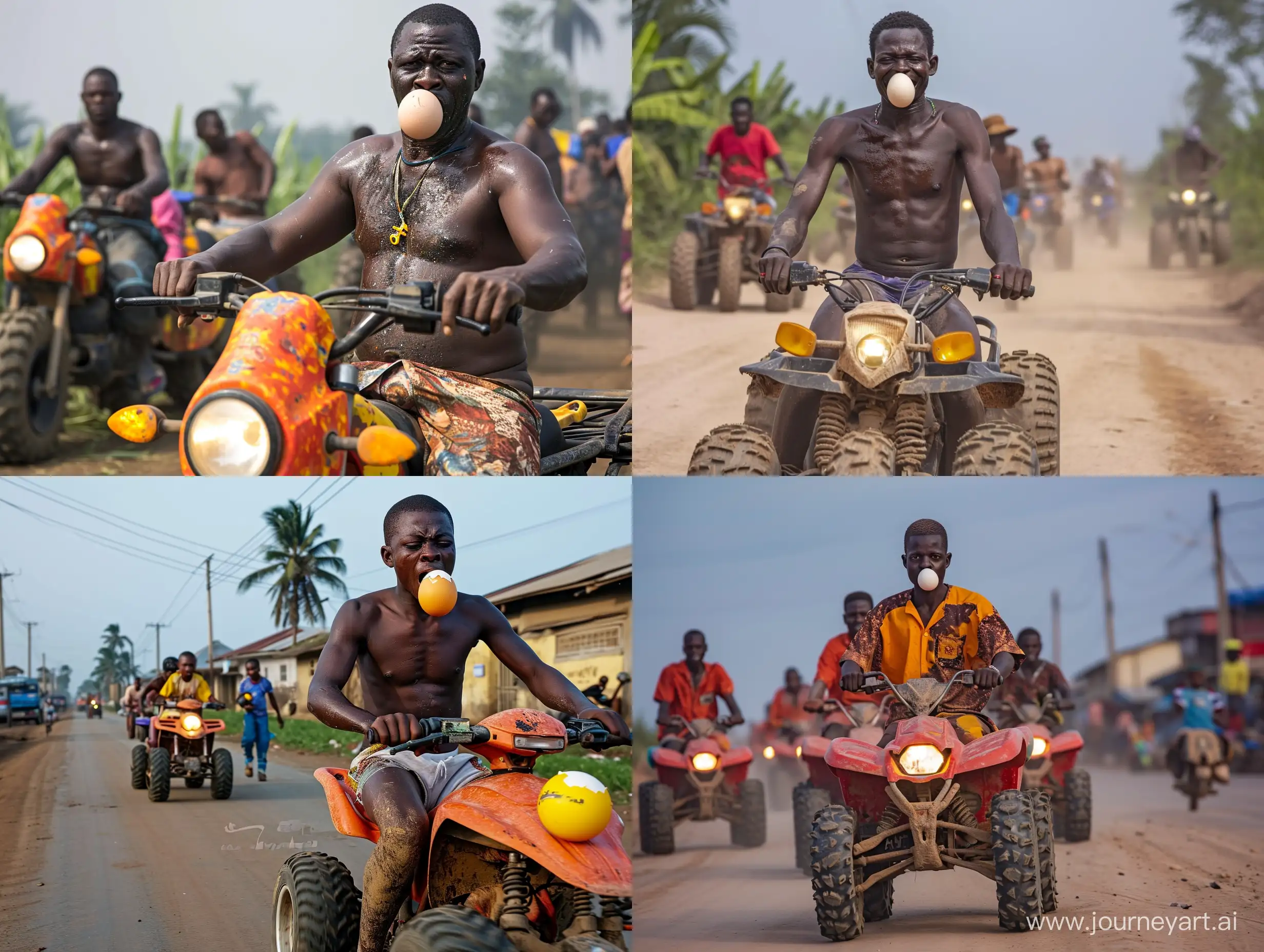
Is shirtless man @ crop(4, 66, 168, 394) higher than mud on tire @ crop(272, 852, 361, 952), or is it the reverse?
shirtless man @ crop(4, 66, 168, 394)

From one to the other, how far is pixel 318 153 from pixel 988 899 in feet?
39.5

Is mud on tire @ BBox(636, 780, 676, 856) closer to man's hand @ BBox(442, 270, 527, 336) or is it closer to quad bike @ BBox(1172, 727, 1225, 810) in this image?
quad bike @ BBox(1172, 727, 1225, 810)

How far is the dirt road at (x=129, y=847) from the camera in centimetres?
645

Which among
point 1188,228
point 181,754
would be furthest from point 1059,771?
point 1188,228

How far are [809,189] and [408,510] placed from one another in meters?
3.22

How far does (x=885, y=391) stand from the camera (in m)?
6.96

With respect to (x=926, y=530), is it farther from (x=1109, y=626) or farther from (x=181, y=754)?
(x=1109, y=626)

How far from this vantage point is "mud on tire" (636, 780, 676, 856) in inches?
398

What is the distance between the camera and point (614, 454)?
22.5 ft

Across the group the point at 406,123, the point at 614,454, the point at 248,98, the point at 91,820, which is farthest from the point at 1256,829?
the point at 248,98

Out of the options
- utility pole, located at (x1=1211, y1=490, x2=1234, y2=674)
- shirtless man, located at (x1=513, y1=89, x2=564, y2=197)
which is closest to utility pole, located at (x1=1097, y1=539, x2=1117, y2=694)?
utility pole, located at (x1=1211, y1=490, x2=1234, y2=674)

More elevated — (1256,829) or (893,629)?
(893,629)

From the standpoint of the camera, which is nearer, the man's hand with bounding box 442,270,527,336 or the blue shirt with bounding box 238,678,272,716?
the man's hand with bounding box 442,270,527,336

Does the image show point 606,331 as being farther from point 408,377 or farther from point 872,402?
point 408,377
